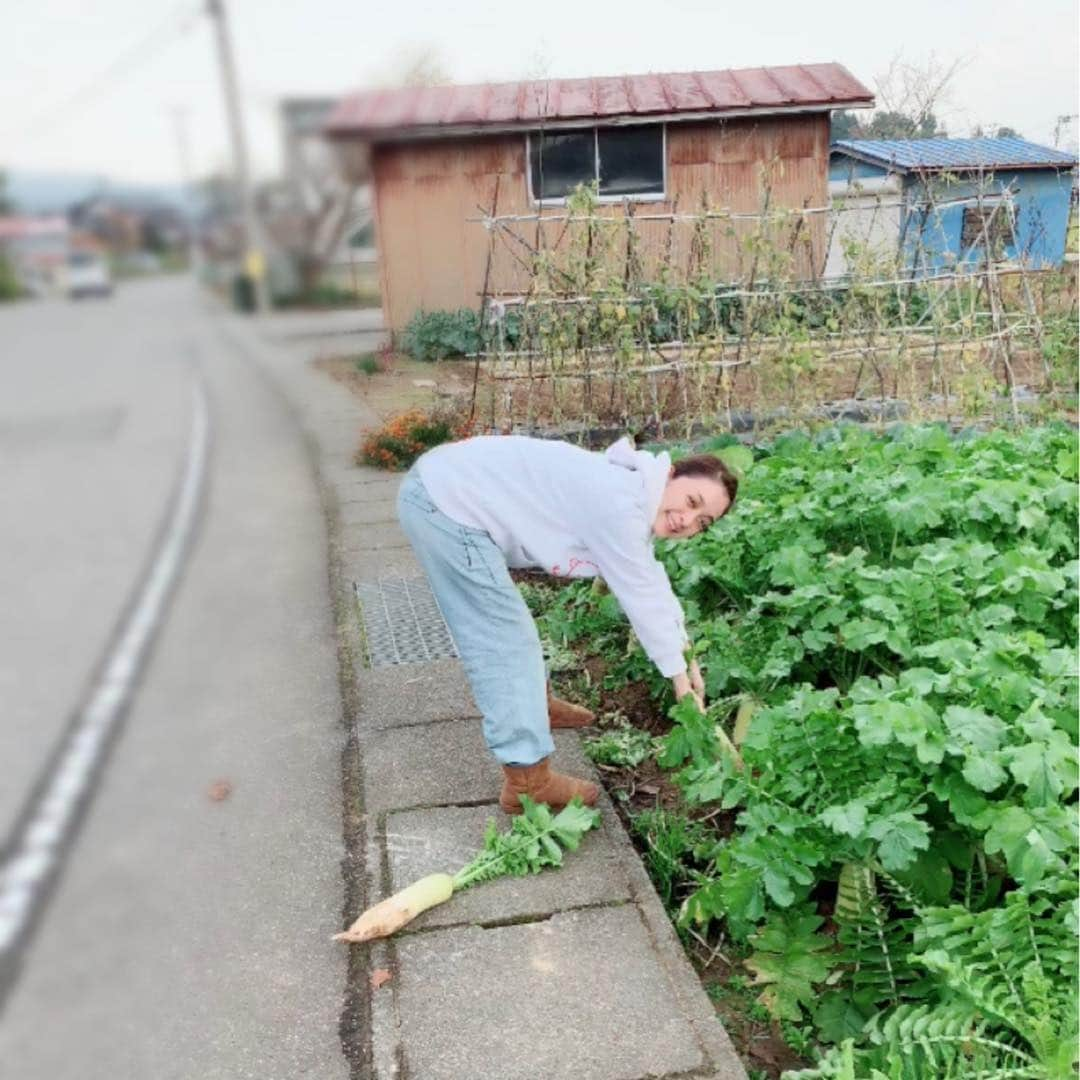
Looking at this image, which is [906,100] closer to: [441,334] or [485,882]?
[441,334]

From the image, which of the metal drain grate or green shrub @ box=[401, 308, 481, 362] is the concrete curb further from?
green shrub @ box=[401, 308, 481, 362]

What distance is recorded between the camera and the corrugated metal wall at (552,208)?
1.94 meters

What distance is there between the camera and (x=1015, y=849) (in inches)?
72.0

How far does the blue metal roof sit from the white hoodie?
67.4 inches

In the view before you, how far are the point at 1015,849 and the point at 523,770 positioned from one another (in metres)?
1.07

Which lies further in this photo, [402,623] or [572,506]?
[402,623]

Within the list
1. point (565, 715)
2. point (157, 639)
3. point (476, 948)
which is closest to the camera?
point (157, 639)

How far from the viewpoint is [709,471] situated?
2.35 m

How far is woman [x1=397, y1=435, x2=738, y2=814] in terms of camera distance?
2.30 m

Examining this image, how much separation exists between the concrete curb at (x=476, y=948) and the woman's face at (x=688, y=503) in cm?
60

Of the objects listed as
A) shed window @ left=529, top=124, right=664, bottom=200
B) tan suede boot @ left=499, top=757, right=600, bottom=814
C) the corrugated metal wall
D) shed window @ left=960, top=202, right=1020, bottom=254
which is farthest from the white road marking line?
shed window @ left=960, top=202, right=1020, bottom=254

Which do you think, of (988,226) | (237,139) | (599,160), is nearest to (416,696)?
(599,160)

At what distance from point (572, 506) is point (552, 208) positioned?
1009 millimetres

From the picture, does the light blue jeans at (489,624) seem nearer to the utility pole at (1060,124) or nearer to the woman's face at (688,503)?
the woman's face at (688,503)
